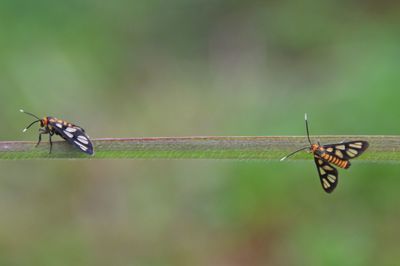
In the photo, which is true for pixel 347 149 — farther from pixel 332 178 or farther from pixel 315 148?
pixel 332 178

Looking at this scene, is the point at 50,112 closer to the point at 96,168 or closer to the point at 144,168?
the point at 96,168

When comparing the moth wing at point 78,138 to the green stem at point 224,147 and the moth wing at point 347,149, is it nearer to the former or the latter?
the green stem at point 224,147

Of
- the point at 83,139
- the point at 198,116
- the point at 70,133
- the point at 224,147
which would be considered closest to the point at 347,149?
the point at 224,147

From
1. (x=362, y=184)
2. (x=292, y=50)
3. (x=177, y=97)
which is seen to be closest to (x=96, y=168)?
(x=177, y=97)

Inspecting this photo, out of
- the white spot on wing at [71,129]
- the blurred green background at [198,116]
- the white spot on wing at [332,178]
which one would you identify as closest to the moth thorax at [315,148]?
the white spot on wing at [332,178]

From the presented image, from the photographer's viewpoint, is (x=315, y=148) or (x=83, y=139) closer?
(x=83, y=139)
